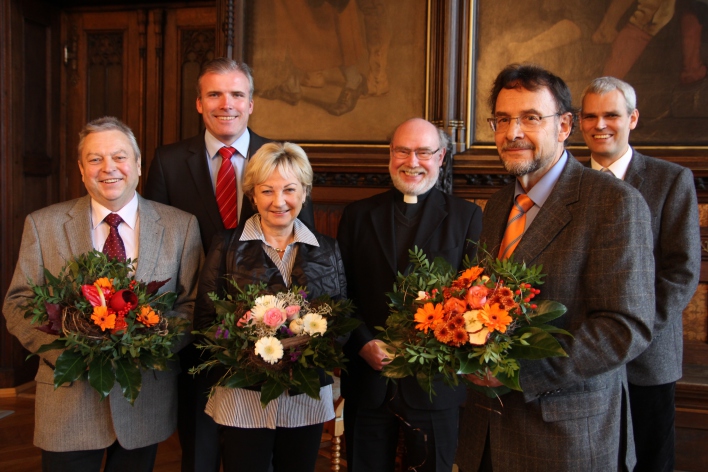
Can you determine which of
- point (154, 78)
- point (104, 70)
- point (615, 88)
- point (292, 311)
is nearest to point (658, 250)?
point (615, 88)

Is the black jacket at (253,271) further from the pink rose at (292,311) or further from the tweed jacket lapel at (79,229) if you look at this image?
the tweed jacket lapel at (79,229)

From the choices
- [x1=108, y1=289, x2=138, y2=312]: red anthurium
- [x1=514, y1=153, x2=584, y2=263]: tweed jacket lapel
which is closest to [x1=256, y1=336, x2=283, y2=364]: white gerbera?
[x1=108, y1=289, x2=138, y2=312]: red anthurium

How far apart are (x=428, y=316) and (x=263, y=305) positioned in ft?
2.17

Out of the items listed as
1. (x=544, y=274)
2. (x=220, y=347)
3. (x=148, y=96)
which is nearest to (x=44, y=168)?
(x=148, y=96)

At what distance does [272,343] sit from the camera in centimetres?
207

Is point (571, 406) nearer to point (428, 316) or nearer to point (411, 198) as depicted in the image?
point (428, 316)

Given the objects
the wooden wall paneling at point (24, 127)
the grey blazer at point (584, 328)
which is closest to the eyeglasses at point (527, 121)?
the grey blazer at point (584, 328)

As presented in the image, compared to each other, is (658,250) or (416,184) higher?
(416,184)

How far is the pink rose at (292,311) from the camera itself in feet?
7.13

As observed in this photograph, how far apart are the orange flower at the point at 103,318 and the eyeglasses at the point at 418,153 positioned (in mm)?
1290

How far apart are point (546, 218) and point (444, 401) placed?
3.29ft

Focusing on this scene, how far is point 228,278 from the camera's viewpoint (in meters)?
2.43

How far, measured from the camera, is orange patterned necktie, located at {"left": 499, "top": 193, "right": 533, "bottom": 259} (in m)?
1.88

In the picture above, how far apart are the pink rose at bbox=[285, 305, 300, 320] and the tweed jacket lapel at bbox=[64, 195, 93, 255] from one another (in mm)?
823
